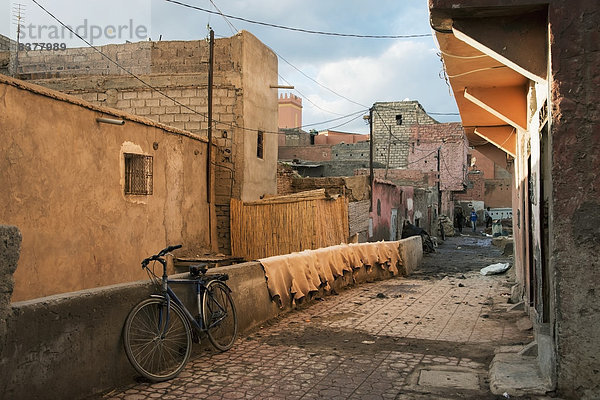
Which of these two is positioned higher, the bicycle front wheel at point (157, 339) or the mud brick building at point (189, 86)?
the mud brick building at point (189, 86)

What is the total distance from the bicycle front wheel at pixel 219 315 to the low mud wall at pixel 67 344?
2.99 ft

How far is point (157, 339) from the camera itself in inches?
198

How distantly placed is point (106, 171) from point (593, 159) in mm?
8300

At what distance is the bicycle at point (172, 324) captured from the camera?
4.88m

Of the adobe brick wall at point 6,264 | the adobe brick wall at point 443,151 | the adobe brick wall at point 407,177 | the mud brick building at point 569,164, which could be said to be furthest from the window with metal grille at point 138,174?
the adobe brick wall at point 443,151

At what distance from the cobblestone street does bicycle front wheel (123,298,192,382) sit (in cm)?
15

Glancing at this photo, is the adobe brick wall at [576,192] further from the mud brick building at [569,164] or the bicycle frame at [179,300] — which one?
the bicycle frame at [179,300]

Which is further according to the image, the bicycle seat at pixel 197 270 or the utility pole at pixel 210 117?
the utility pole at pixel 210 117

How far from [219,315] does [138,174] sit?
6007mm

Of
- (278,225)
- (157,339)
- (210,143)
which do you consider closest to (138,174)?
(210,143)

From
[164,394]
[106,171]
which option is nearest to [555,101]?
[164,394]

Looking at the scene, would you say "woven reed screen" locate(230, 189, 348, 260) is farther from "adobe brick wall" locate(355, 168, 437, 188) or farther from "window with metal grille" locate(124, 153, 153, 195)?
"adobe brick wall" locate(355, 168, 437, 188)

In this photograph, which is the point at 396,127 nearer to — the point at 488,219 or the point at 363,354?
the point at 488,219

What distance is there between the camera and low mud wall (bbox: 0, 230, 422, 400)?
145 inches
